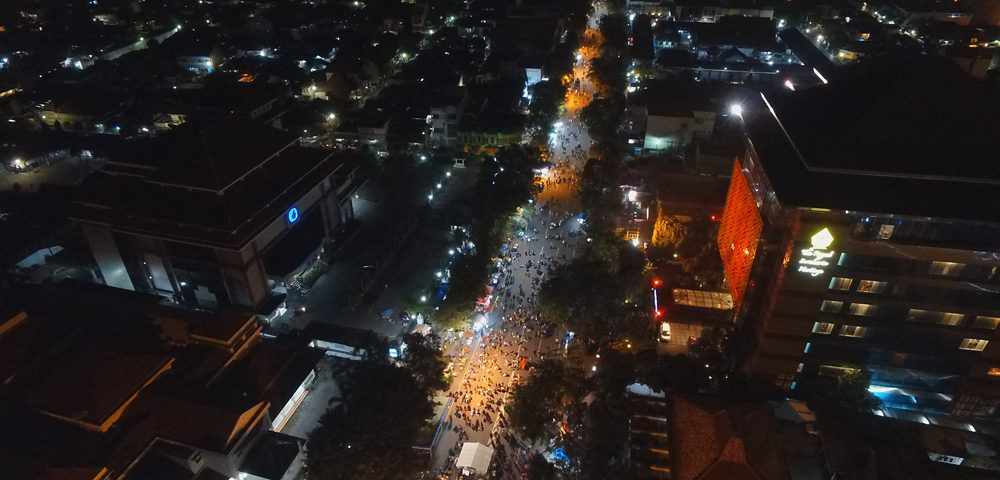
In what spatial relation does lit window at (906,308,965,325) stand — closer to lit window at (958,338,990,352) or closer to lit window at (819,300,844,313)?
lit window at (958,338,990,352)

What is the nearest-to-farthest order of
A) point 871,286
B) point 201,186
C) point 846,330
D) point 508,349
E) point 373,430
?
point 373,430 → point 871,286 → point 846,330 → point 508,349 → point 201,186

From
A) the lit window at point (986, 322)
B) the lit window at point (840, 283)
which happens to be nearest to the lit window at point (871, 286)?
the lit window at point (840, 283)

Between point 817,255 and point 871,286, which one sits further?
point 871,286

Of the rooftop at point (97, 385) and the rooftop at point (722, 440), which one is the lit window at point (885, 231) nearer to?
the rooftop at point (722, 440)

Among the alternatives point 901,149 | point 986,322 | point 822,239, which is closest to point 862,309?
point 822,239


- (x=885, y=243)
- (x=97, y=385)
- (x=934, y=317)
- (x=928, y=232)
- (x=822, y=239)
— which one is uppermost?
(x=928, y=232)

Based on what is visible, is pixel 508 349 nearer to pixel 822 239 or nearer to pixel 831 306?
pixel 831 306
